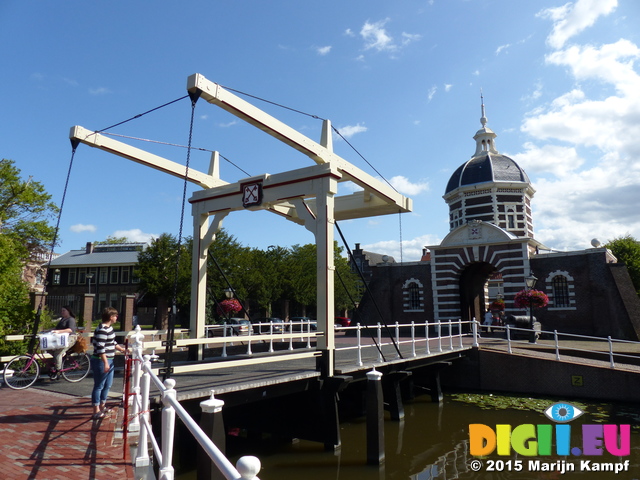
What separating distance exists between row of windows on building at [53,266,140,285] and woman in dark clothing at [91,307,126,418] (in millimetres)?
41399

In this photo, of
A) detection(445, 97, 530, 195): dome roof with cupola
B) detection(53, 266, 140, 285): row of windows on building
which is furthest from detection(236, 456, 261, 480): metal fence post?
detection(53, 266, 140, 285): row of windows on building

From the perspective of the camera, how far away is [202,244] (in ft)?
37.5

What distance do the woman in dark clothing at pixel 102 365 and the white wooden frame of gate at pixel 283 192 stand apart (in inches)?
150

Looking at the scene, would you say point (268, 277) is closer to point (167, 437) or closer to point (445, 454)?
point (445, 454)

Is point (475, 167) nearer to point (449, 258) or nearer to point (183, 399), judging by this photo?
point (449, 258)

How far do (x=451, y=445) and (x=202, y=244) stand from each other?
23.8ft

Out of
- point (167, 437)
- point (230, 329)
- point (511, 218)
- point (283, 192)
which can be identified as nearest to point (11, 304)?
point (283, 192)

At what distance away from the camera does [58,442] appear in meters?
4.74

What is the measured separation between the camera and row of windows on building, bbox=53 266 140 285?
150ft

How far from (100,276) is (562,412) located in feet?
147

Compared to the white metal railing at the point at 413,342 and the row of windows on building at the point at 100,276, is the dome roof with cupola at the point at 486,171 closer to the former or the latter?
the white metal railing at the point at 413,342

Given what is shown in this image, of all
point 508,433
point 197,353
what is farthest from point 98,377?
point 508,433

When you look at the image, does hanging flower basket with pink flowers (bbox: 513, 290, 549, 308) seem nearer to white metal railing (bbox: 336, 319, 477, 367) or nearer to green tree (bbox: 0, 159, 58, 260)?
white metal railing (bbox: 336, 319, 477, 367)

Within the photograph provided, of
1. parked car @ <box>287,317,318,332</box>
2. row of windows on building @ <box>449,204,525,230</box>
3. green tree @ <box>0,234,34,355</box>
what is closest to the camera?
green tree @ <box>0,234,34,355</box>
